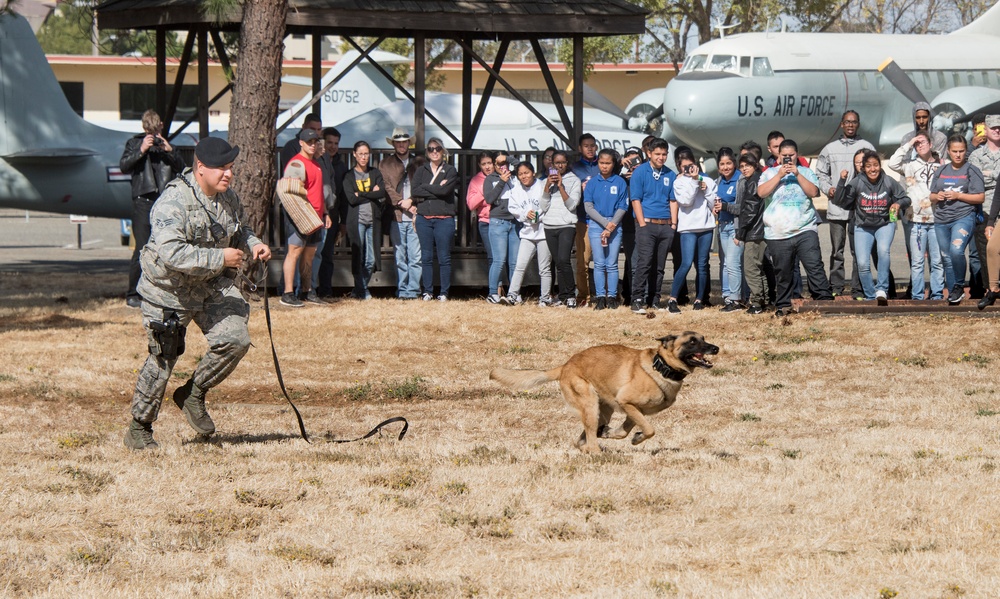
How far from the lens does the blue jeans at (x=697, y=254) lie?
Answer: 15.5 m

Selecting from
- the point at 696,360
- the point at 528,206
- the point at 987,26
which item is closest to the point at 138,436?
the point at 696,360

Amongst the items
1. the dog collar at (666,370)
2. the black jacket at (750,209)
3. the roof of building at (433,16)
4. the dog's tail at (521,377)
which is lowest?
the dog's tail at (521,377)

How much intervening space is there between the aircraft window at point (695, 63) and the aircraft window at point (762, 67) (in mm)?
1329

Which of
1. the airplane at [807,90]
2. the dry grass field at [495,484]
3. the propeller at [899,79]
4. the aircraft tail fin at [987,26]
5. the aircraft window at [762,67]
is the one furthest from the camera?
the aircraft tail fin at [987,26]

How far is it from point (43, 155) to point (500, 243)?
795cm

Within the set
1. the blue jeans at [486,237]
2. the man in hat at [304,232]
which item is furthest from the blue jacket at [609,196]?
the man in hat at [304,232]

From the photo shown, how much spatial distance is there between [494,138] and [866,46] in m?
13.1

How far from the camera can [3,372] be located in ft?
37.1

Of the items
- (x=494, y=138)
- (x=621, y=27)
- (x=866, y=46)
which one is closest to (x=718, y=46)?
(x=866, y=46)

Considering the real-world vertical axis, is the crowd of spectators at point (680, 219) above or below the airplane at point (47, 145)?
below

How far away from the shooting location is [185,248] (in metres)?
7.56

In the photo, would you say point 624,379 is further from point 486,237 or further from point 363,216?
point 363,216

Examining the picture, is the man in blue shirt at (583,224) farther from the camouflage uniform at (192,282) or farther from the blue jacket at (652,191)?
the camouflage uniform at (192,282)

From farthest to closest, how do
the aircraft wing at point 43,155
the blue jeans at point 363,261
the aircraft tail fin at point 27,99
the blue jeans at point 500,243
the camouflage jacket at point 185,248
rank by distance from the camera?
1. the aircraft tail fin at point 27,99
2. the aircraft wing at point 43,155
3. the blue jeans at point 363,261
4. the blue jeans at point 500,243
5. the camouflage jacket at point 185,248
